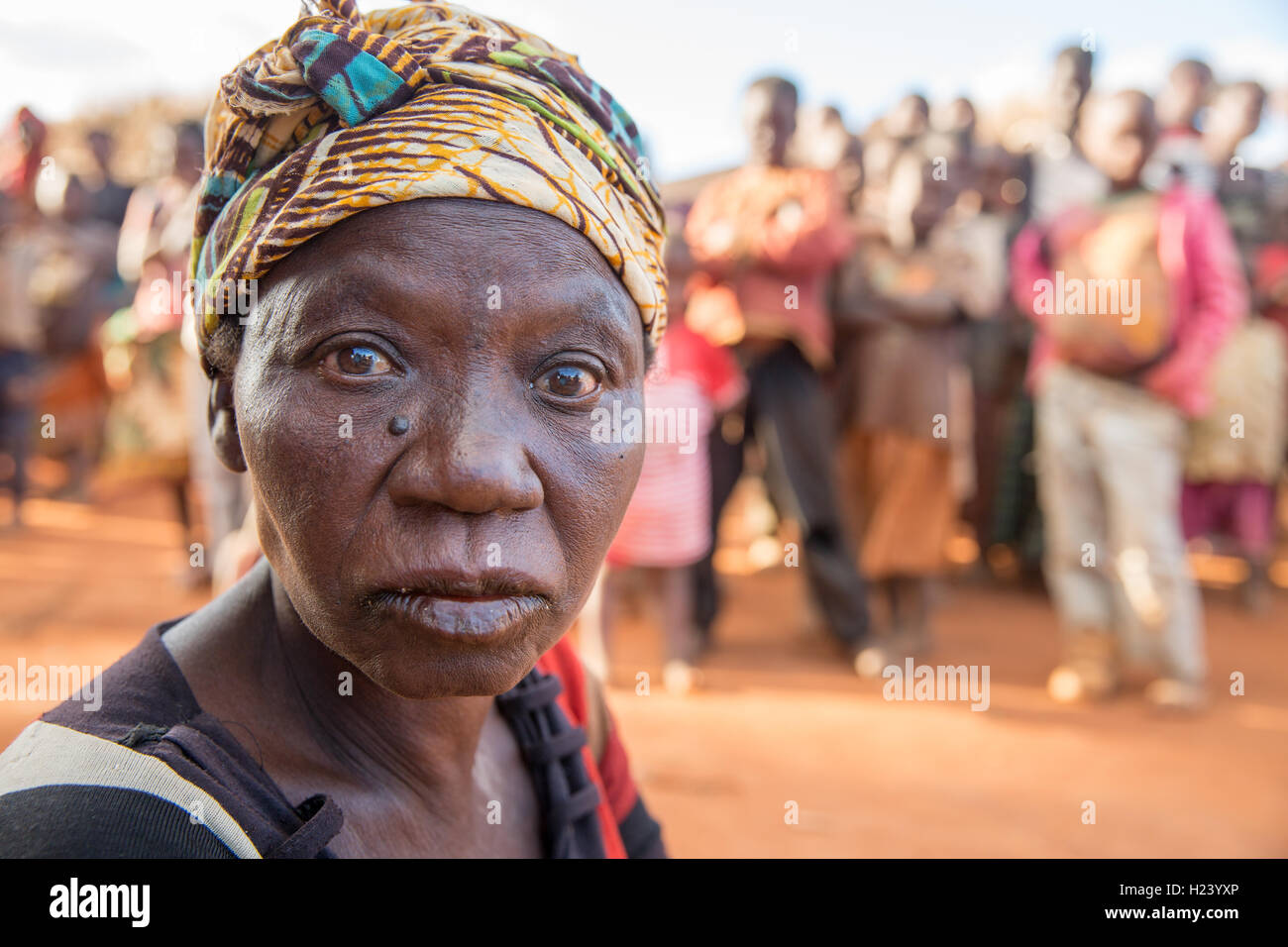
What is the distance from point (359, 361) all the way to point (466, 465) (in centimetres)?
19

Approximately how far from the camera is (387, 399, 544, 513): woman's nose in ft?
3.37

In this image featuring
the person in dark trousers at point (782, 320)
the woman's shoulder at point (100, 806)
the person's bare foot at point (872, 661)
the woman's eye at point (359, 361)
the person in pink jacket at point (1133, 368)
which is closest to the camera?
the woman's shoulder at point (100, 806)

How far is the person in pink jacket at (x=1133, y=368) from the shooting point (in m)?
4.53

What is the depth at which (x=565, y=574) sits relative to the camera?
116 cm

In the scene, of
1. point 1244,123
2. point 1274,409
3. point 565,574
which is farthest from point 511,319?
point 1244,123

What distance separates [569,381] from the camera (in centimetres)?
117

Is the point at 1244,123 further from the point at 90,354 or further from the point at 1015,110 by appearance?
the point at 1015,110

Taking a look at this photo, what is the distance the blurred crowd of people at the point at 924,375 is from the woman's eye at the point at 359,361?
2.51m

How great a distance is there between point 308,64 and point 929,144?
5.93 meters

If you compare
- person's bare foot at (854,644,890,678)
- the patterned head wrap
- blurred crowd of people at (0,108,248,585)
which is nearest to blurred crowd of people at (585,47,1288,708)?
person's bare foot at (854,644,890,678)

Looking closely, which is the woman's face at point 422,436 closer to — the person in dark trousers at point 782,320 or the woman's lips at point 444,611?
the woman's lips at point 444,611

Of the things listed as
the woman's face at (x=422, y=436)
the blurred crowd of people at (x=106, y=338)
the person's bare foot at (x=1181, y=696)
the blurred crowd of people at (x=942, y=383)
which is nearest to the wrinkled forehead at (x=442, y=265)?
the woman's face at (x=422, y=436)

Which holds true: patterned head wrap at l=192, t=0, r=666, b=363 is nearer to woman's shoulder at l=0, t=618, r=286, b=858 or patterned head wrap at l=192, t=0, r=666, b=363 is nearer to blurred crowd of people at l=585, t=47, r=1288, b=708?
woman's shoulder at l=0, t=618, r=286, b=858

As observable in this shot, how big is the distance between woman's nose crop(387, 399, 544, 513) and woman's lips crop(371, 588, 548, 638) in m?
0.10
